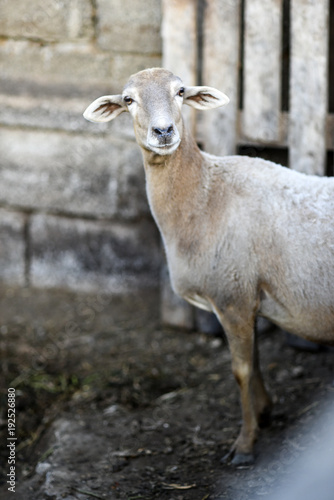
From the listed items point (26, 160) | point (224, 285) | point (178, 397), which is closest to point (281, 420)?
point (178, 397)

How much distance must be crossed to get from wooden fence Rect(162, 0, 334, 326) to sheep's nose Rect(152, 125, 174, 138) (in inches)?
60.6

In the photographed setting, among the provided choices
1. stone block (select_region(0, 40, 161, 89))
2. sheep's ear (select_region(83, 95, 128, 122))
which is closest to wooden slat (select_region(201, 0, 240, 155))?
stone block (select_region(0, 40, 161, 89))

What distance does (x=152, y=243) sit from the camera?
19.1 feet

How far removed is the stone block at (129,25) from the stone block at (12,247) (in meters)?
1.80

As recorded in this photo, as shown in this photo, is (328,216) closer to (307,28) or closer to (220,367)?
(307,28)

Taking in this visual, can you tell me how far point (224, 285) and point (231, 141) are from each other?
1615 mm

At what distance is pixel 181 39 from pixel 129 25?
2.18 ft

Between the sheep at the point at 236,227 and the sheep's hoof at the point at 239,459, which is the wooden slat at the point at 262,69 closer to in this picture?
the sheep at the point at 236,227

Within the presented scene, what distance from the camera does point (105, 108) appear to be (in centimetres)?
382

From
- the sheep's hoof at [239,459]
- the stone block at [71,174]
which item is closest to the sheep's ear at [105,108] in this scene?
the stone block at [71,174]

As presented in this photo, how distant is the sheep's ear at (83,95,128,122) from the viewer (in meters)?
3.74

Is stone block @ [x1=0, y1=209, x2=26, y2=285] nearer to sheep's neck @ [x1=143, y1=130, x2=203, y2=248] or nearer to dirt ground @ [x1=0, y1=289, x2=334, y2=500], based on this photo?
dirt ground @ [x1=0, y1=289, x2=334, y2=500]

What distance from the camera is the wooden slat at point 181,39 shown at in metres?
4.86

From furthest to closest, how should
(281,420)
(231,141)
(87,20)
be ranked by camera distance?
(87,20) < (231,141) < (281,420)
